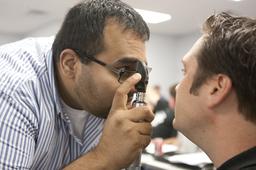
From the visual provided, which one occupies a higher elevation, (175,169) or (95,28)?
(95,28)

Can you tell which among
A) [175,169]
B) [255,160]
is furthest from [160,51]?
[255,160]

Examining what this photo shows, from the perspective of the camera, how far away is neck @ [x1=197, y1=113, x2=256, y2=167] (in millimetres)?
863

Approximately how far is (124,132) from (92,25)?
38 centimetres

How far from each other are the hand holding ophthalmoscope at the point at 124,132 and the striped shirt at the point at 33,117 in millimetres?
175

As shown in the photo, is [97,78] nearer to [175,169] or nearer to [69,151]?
[69,151]

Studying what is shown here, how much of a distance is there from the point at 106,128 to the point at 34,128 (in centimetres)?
20

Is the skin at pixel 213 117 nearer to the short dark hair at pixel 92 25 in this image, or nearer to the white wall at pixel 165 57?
the short dark hair at pixel 92 25

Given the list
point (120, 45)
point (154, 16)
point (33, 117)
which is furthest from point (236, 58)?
point (154, 16)

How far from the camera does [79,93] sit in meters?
1.24

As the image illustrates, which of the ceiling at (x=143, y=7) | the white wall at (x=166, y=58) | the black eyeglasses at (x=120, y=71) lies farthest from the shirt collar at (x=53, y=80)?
the white wall at (x=166, y=58)

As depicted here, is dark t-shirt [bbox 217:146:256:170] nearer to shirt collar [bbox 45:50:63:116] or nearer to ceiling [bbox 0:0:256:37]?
shirt collar [bbox 45:50:63:116]

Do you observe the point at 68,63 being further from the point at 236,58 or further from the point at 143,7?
the point at 143,7

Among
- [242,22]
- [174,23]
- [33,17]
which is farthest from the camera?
[33,17]

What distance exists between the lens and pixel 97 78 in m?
1.22
